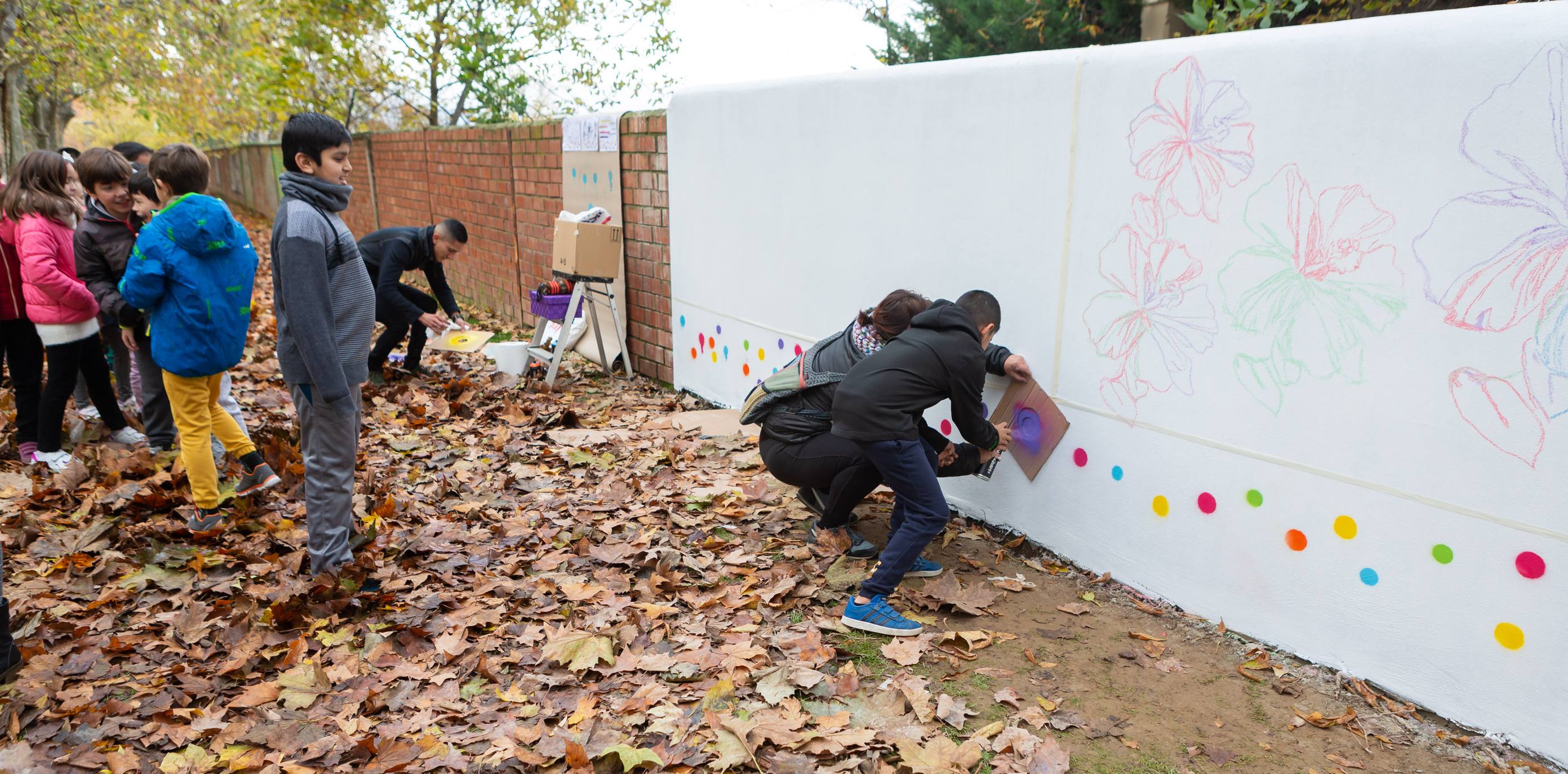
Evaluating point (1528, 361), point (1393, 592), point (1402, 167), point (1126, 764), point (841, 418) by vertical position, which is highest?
point (1402, 167)

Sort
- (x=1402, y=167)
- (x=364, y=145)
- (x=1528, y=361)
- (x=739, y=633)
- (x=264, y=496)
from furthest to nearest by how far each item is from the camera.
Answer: (x=364, y=145) → (x=264, y=496) → (x=739, y=633) → (x=1402, y=167) → (x=1528, y=361)

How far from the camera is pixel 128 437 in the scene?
6.05 metres

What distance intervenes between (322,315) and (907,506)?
2.44 metres

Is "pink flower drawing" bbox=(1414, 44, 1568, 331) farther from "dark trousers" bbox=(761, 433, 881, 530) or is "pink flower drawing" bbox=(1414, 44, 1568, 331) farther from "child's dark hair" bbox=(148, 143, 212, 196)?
"child's dark hair" bbox=(148, 143, 212, 196)

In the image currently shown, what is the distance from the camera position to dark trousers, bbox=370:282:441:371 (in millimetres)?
7578

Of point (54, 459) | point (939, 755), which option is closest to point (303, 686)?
point (939, 755)

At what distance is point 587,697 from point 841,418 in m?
1.47

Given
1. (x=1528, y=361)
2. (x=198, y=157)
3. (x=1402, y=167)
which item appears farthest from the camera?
(x=198, y=157)

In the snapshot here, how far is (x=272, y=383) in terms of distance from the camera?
7797 mm

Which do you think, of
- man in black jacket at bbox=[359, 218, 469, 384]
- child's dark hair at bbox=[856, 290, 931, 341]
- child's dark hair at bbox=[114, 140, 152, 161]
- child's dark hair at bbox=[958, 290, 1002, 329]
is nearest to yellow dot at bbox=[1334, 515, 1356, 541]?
child's dark hair at bbox=[958, 290, 1002, 329]

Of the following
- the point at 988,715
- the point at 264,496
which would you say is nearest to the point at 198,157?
the point at 264,496

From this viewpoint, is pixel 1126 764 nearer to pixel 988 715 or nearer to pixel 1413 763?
pixel 988 715

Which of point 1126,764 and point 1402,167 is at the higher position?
point 1402,167

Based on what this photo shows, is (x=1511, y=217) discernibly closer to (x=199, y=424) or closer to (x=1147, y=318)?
(x=1147, y=318)
